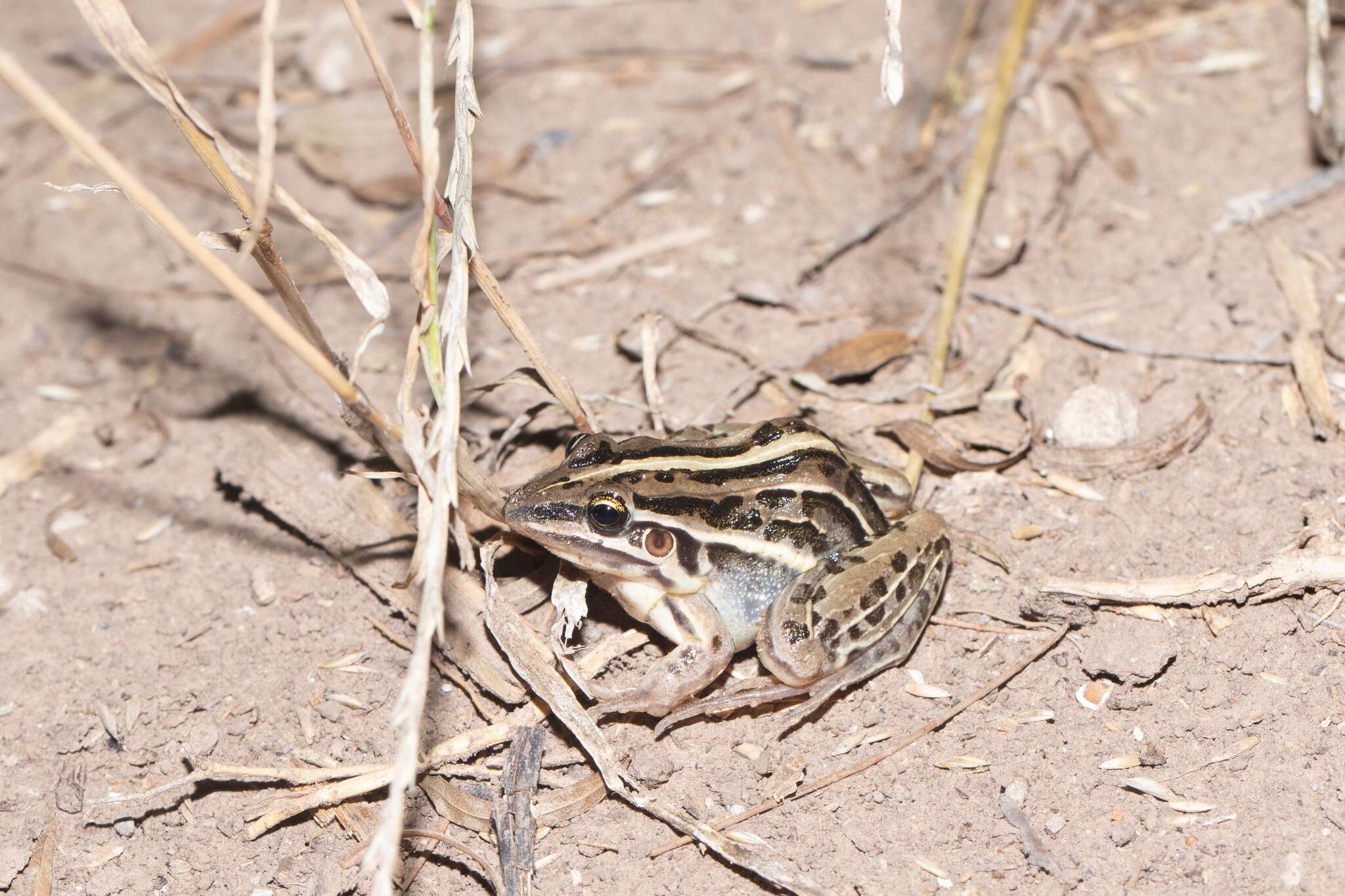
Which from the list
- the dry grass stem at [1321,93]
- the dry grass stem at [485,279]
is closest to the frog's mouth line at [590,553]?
the dry grass stem at [485,279]

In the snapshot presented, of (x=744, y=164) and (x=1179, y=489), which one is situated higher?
(x=744, y=164)

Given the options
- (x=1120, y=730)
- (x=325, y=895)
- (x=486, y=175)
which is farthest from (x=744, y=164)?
(x=325, y=895)

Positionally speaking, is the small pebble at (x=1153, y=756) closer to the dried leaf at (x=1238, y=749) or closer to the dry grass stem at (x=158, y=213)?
the dried leaf at (x=1238, y=749)

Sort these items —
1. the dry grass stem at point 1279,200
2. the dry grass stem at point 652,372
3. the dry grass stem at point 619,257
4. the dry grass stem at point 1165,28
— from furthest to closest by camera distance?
the dry grass stem at point 1165,28 < the dry grass stem at point 619,257 < the dry grass stem at point 1279,200 < the dry grass stem at point 652,372

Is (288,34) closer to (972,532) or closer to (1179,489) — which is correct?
(972,532)

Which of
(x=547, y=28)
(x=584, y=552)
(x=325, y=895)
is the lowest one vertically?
(x=325, y=895)

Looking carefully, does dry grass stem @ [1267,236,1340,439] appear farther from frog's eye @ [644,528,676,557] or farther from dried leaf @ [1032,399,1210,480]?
frog's eye @ [644,528,676,557]
